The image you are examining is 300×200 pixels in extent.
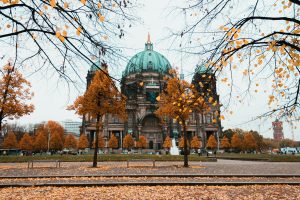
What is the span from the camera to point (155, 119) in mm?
83688

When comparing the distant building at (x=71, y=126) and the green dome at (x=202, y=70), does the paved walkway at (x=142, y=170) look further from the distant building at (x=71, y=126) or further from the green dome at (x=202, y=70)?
the distant building at (x=71, y=126)

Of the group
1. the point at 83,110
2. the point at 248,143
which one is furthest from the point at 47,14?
the point at 248,143

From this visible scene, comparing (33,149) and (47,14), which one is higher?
(47,14)

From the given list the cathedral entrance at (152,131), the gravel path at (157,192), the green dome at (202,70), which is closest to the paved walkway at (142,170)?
the gravel path at (157,192)

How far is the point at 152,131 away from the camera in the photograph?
269ft

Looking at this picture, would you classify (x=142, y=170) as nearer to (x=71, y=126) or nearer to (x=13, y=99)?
(x=13, y=99)

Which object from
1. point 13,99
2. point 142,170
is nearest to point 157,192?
point 142,170

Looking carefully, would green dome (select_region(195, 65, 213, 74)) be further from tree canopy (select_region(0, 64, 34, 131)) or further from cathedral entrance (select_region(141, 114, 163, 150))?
cathedral entrance (select_region(141, 114, 163, 150))

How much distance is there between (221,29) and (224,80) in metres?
1.09

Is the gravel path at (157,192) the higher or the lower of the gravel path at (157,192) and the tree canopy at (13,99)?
the lower

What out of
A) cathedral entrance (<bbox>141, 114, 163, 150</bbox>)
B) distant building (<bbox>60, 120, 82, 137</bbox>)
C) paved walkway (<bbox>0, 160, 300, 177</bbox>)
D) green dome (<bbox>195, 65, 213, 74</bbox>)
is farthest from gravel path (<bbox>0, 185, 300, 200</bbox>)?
distant building (<bbox>60, 120, 82, 137</bbox>)

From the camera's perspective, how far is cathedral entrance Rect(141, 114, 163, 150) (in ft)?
267

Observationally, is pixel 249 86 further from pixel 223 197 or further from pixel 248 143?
pixel 248 143

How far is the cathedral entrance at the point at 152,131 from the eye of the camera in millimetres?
81250
